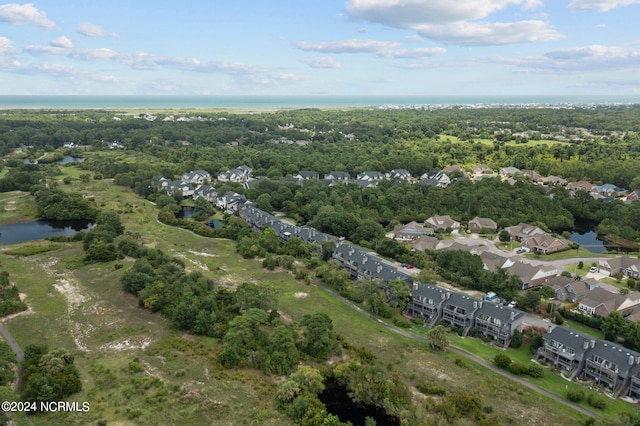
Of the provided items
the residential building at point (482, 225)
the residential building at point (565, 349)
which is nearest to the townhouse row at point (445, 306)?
the residential building at point (565, 349)

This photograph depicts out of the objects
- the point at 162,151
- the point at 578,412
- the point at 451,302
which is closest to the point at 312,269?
the point at 451,302

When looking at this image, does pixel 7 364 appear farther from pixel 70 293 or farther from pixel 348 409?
pixel 348 409

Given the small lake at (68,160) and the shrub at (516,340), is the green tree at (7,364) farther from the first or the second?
the small lake at (68,160)

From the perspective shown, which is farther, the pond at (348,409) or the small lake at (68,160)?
the small lake at (68,160)

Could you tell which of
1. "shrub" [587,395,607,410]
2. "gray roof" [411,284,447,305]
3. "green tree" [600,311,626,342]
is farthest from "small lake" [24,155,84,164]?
"shrub" [587,395,607,410]

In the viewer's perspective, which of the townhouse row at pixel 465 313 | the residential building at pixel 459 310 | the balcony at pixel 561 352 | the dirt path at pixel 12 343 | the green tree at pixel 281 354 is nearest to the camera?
the green tree at pixel 281 354

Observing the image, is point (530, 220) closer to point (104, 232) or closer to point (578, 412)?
point (578, 412)

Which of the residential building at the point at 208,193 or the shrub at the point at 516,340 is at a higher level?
the residential building at the point at 208,193
